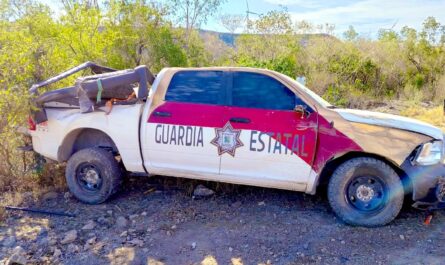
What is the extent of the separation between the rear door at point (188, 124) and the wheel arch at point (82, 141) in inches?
29.6

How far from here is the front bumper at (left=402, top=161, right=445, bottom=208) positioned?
4.27m

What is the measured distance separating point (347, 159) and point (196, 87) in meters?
2.02

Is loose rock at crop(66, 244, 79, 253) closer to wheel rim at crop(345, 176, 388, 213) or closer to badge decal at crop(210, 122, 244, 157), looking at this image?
badge decal at crop(210, 122, 244, 157)

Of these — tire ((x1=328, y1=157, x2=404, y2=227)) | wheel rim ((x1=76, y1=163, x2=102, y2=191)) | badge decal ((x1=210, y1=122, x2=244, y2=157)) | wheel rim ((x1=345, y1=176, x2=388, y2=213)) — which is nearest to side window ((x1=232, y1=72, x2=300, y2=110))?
badge decal ((x1=210, y1=122, x2=244, y2=157))

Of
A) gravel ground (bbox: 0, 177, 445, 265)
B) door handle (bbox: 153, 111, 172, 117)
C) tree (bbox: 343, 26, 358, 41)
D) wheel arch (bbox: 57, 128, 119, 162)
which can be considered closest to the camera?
gravel ground (bbox: 0, 177, 445, 265)

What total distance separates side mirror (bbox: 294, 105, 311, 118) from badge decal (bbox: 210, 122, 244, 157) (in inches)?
28.4

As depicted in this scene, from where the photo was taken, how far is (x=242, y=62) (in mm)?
12664

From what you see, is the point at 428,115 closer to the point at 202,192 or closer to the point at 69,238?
the point at 202,192

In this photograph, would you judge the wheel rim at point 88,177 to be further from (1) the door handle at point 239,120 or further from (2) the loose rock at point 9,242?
(1) the door handle at point 239,120

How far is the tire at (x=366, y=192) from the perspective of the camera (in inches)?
171

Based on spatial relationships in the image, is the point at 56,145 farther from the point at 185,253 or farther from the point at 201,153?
the point at 185,253

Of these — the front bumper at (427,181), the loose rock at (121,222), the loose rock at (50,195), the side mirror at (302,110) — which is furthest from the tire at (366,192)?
the loose rock at (50,195)

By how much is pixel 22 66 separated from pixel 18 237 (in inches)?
96.6

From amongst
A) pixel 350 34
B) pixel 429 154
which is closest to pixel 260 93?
pixel 429 154
